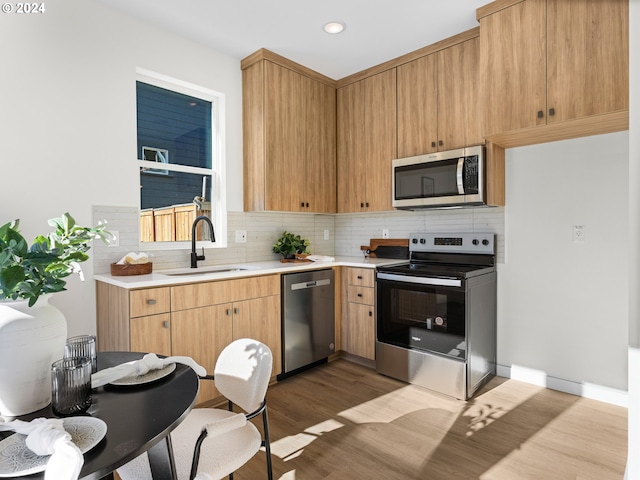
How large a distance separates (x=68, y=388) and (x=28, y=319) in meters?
0.21

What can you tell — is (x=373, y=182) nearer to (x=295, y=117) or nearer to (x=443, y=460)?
(x=295, y=117)

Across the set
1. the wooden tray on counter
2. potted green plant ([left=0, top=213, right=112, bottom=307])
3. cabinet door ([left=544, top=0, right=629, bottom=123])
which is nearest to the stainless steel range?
cabinet door ([left=544, top=0, right=629, bottom=123])

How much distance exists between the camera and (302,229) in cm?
393

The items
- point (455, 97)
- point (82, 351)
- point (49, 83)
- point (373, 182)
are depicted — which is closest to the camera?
point (82, 351)

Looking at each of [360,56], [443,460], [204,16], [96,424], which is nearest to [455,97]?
[360,56]

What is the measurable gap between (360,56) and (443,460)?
3220 millimetres

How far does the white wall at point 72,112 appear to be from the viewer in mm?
2146

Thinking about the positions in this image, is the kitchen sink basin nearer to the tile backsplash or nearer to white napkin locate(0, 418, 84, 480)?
the tile backsplash

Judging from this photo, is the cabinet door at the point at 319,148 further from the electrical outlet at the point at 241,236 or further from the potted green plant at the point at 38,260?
the potted green plant at the point at 38,260

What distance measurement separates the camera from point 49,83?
2.27m

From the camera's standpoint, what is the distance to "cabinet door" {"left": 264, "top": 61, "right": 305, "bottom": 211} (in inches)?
126

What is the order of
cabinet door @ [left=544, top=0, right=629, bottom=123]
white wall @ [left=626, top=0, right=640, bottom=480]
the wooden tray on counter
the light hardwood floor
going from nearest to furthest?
white wall @ [left=626, top=0, right=640, bottom=480] → the light hardwood floor → cabinet door @ [left=544, top=0, right=629, bottom=123] → the wooden tray on counter

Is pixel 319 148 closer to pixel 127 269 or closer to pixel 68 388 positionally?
pixel 127 269

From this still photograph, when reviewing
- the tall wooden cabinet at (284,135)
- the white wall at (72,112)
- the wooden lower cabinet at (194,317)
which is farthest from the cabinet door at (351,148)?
the white wall at (72,112)
